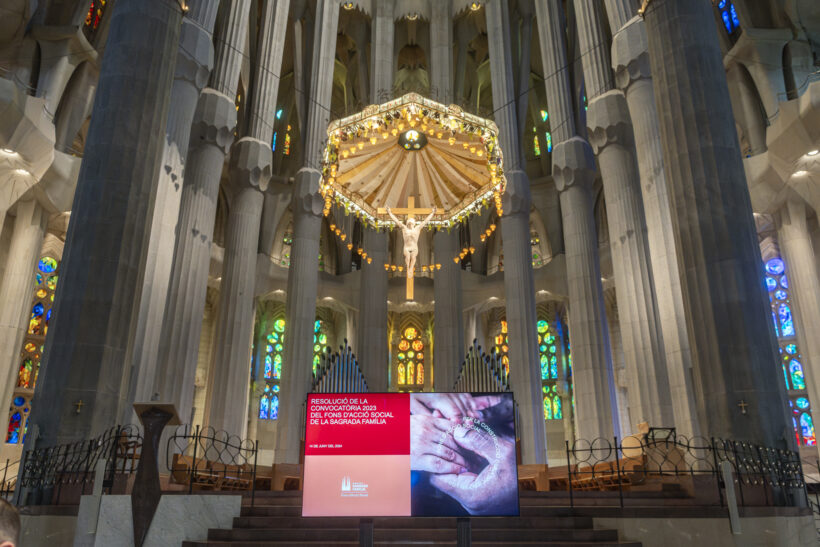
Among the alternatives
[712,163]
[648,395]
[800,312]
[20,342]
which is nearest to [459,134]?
[712,163]

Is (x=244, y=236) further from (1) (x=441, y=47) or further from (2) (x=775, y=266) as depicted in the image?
(2) (x=775, y=266)

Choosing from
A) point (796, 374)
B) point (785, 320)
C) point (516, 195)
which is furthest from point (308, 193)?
point (796, 374)

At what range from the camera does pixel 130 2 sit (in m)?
10.5

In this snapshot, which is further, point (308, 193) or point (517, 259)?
point (517, 259)

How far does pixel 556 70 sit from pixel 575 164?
3.37 meters

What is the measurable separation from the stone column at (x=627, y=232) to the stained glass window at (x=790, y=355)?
240 inches

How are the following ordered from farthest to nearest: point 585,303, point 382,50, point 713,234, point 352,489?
point 382,50 → point 585,303 → point 713,234 → point 352,489

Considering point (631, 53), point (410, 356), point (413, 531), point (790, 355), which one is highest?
point (631, 53)

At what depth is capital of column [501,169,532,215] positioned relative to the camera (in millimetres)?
19594

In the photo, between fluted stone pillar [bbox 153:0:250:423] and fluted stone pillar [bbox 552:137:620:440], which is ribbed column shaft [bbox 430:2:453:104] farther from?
fluted stone pillar [bbox 153:0:250:423]

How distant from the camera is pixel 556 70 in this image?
1948cm

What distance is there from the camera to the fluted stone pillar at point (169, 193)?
1200cm

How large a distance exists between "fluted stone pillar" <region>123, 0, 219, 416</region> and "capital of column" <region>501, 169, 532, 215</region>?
9597 millimetres

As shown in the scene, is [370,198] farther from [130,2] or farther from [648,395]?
[648,395]
